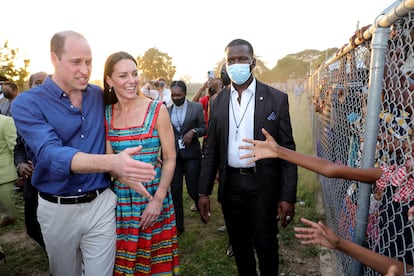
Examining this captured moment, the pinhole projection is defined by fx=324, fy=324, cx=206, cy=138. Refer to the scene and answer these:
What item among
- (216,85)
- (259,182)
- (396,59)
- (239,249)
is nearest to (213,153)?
(259,182)

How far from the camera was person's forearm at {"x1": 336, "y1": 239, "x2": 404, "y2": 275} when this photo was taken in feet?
4.75

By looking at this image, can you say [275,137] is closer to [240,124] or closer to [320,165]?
[240,124]

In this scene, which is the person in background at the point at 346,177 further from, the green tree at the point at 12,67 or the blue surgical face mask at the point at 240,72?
the green tree at the point at 12,67

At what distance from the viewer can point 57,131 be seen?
2.23m

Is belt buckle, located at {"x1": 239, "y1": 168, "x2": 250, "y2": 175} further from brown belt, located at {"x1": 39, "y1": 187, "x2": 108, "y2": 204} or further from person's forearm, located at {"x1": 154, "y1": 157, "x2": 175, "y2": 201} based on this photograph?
brown belt, located at {"x1": 39, "y1": 187, "x2": 108, "y2": 204}

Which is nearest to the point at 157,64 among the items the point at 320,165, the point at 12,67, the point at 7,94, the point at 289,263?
the point at 12,67

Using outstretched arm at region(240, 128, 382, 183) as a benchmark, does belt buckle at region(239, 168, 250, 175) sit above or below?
below

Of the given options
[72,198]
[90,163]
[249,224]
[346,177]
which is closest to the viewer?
[346,177]

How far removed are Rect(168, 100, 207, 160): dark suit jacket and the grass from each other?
1.17 meters

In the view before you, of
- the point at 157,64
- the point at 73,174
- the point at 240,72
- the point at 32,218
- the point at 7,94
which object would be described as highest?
the point at 157,64

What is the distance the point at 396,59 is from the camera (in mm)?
1565

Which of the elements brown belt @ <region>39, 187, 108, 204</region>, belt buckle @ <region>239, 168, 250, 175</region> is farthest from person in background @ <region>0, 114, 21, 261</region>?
belt buckle @ <region>239, 168, 250, 175</region>

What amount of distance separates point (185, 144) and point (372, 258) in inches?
135

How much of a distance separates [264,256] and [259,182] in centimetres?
68
